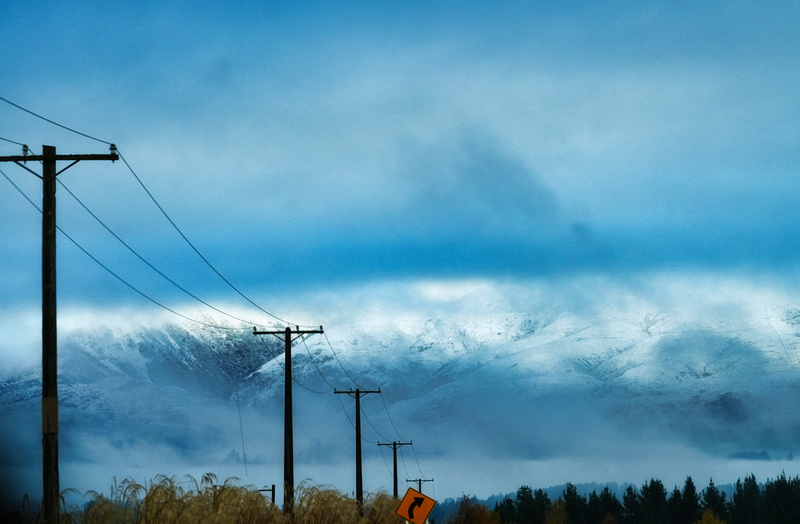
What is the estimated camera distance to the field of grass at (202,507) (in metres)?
15.3

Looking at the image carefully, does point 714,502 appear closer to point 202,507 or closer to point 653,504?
point 653,504

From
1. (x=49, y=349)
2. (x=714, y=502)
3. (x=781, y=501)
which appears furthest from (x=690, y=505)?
(x=49, y=349)

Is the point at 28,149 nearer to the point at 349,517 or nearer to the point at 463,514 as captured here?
the point at 349,517

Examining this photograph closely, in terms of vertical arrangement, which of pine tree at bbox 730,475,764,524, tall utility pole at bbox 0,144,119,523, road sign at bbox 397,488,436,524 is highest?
tall utility pole at bbox 0,144,119,523

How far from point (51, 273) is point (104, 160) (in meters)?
3.05

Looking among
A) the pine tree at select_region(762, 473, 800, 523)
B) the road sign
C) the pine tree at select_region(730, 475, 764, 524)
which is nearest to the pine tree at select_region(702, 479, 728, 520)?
the pine tree at select_region(730, 475, 764, 524)

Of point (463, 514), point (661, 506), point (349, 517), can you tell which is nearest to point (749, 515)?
point (661, 506)

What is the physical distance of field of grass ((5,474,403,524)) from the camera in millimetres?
15320

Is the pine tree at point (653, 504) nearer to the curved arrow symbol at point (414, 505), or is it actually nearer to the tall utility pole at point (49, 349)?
the curved arrow symbol at point (414, 505)

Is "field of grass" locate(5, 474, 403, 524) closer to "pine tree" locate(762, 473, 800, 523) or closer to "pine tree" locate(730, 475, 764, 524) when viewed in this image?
"pine tree" locate(762, 473, 800, 523)

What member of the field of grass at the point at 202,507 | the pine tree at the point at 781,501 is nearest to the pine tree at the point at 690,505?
the pine tree at the point at 781,501

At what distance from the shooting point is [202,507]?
16.6m

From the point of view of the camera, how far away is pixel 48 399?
20.8m

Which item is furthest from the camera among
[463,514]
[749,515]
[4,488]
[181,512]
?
[749,515]
